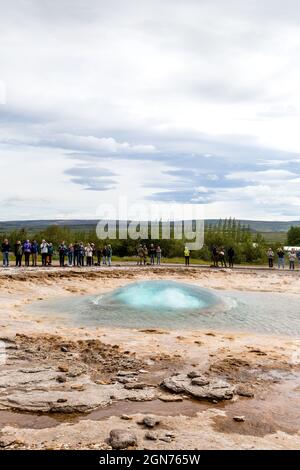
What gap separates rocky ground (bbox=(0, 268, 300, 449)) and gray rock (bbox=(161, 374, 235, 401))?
1cm

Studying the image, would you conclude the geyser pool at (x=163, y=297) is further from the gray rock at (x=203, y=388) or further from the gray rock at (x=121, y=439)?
the gray rock at (x=121, y=439)

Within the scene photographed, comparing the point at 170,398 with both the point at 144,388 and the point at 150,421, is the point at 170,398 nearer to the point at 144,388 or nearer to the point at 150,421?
the point at 144,388

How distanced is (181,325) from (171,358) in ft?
11.7

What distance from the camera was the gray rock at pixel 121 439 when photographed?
210 inches

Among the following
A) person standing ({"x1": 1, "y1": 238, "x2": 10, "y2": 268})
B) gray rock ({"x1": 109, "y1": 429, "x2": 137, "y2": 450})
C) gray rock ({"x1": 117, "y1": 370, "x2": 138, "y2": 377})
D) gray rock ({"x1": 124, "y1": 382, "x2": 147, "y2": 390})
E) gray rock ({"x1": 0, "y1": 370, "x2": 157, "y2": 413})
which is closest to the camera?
gray rock ({"x1": 109, "y1": 429, "x2": 137, "y2": 450})

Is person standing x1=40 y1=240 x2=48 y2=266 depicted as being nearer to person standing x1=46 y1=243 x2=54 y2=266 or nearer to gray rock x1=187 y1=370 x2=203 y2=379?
person standing x1=46 y1=243 x2=54 y2=266

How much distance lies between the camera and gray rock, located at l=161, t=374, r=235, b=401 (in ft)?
23.1

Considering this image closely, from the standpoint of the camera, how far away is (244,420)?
6.21m

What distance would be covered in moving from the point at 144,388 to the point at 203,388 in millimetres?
847

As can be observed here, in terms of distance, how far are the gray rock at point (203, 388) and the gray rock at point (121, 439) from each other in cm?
171

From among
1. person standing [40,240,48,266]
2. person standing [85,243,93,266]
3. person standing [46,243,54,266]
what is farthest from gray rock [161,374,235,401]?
person standing [85,243,93,266]

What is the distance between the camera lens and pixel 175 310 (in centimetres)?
1433

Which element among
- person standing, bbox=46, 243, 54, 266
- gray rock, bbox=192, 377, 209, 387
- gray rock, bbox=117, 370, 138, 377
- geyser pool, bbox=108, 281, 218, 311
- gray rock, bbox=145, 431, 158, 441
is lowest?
gray rock, bbox=145, 431, 158, 441
